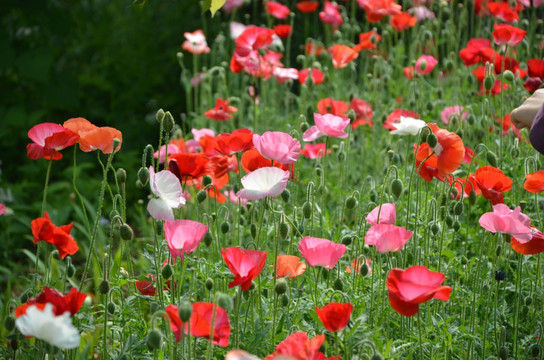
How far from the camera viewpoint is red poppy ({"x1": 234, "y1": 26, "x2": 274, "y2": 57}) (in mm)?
2803

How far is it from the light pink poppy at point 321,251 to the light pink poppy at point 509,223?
1.06 ft

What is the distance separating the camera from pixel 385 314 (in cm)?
186

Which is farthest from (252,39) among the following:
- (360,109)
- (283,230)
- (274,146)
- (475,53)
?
A: (283,230)

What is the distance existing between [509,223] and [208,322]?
0.69 metres

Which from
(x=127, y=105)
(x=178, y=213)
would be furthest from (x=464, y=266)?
(x=127, y=105)

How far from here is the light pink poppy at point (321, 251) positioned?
1.56 m

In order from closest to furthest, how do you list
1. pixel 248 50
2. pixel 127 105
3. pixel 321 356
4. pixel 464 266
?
pixel 321 356 → pixel 464 266 → pixel 248 50 → pixel 127 105

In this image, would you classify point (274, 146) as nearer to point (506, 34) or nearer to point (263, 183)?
point (263, 183)

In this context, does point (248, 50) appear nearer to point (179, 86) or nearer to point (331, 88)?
point (331, 88)

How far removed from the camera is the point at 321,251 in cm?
157

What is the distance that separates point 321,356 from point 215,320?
0.65ft

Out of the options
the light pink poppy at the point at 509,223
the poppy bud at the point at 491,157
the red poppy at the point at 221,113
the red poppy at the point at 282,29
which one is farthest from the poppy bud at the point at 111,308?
the red poppy at the point at 282,29

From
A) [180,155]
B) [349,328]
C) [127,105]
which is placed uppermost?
[180,155]

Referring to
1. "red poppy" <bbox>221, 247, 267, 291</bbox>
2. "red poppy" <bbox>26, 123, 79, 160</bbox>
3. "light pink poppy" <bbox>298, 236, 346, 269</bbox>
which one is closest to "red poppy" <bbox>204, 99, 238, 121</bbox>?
"red poppy" <bbox>26, 123, 79, 160</bbox>
